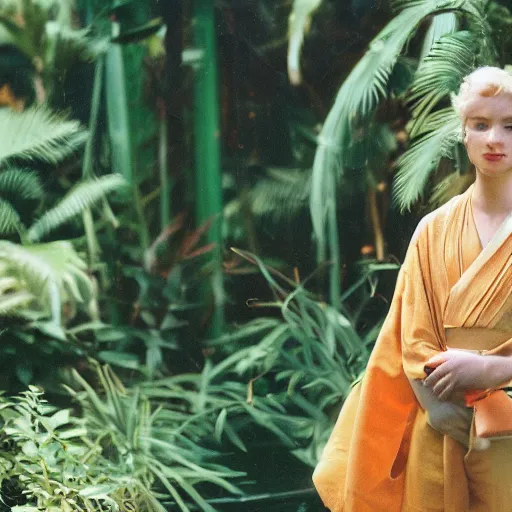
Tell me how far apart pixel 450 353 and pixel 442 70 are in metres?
1.18

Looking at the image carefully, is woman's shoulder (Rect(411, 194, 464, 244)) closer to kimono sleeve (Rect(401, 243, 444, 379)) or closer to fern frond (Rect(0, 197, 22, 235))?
kimono sleeve (Rect(401, 243, 444, 379))

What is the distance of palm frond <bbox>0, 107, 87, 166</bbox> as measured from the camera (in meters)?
3.51

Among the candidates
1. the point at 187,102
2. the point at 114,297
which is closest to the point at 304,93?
the point at 187,102

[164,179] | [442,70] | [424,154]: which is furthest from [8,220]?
[442,70]

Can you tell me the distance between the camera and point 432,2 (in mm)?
3248

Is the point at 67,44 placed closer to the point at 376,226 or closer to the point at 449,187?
the point at 376,226

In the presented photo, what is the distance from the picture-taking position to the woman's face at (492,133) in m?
2.34

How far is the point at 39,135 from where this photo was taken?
11.5 ft

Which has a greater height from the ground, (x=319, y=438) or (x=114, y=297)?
(x=114, y=297)

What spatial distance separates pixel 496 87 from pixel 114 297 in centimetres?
166

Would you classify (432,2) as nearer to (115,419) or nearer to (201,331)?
(201,331)

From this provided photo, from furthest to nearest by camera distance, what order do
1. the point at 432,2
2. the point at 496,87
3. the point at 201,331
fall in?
the point at 201,331 < the point at 432,2 < the point at 496,87

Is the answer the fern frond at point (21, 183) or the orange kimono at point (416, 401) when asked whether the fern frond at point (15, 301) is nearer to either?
the fern frond at point (21, 183)

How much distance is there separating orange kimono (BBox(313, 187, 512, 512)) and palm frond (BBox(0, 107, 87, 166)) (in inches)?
57.4
